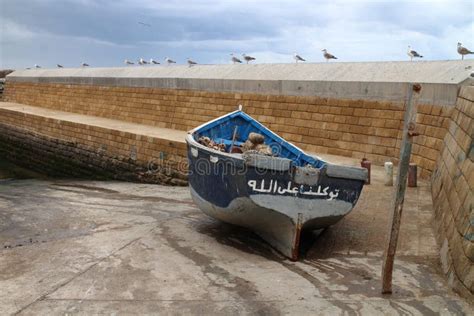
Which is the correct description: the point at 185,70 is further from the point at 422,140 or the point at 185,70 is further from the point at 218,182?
the point at 218,182

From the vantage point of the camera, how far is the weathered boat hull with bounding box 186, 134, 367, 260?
5.86 meters

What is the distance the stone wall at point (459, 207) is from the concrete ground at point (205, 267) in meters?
0.19

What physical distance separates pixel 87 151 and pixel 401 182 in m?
14.4

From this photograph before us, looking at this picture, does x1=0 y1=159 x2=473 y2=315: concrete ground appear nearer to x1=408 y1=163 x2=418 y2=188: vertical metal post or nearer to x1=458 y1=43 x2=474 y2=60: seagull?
x1=408 y1=163 x2=418 y2=188: vertical metal post

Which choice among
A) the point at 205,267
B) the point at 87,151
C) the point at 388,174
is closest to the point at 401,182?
the point at 205,267

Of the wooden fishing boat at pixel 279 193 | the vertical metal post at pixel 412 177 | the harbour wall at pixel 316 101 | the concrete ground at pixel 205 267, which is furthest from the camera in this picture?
the harbour wall at pixel 316 101

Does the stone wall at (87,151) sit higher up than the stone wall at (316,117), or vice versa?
the stone wall at (316,117)

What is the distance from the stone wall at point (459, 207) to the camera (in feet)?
14.3

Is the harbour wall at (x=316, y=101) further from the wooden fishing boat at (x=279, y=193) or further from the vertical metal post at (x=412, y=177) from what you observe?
the wooden fishing boat at (x=279, y=193)

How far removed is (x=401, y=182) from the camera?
15.2 feet

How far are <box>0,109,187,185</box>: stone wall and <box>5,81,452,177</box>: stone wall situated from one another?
2.55 metres

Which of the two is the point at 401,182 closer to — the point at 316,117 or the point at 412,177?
the point at 412,177

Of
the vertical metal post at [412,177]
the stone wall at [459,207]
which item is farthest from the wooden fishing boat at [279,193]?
the vertical metal post at [412,177]

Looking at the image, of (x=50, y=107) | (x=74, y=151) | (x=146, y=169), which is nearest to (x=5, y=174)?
(x=74, y=151)
